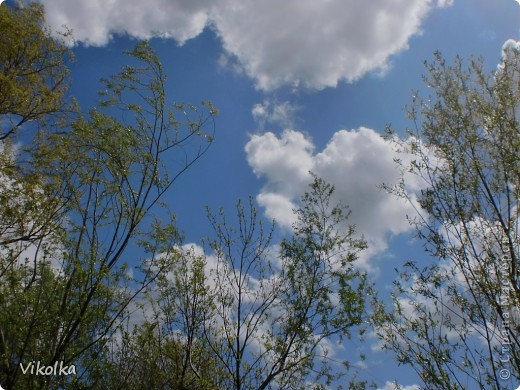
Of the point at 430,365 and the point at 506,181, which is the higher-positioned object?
the point at 506,181

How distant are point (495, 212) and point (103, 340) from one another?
628cm

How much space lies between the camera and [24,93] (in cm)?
850

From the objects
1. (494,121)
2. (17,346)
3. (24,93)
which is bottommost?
(17,346)

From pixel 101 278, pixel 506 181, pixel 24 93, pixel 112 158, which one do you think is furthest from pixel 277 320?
pixel 24 93

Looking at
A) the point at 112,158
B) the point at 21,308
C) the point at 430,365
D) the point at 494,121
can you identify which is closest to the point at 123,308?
the point at 21,308

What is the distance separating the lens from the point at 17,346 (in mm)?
6297

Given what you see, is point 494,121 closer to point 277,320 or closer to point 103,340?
point 277,320

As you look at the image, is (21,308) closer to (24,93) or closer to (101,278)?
(101,278)

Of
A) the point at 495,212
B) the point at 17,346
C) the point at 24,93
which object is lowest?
the point at 17,346

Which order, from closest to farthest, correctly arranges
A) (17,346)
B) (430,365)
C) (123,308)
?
(430,365), (17,346), (123,308)

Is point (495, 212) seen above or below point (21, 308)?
above

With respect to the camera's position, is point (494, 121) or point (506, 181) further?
point (494, 121)

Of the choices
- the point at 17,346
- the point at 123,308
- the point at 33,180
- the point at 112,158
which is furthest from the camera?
the point at 33,180

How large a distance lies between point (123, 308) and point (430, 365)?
4.69m
